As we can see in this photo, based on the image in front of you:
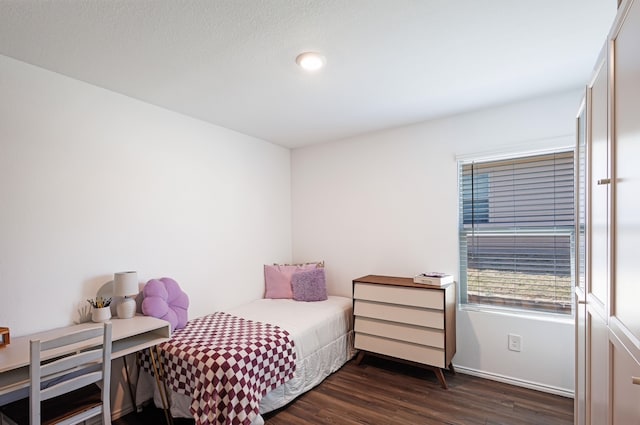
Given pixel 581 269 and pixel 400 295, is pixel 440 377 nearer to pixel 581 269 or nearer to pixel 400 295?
pixel 400 295

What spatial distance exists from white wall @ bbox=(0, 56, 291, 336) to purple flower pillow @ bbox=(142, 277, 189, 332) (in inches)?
7.0

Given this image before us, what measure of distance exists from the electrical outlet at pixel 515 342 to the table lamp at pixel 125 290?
119 inches

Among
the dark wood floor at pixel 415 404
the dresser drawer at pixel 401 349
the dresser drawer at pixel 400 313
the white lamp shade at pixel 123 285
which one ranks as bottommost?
the dark wood floor at pixel 415 404

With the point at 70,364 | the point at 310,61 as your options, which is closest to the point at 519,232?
the point at 310,61

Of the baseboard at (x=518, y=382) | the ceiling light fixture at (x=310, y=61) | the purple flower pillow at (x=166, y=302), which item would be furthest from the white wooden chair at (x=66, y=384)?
the baseboard at (x=518, y=382)

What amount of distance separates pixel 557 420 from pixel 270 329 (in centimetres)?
214

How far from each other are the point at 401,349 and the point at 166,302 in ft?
6.70

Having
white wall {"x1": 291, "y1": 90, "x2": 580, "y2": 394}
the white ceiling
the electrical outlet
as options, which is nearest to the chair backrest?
the white ceiling

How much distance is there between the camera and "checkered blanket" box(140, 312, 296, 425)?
1.97 m

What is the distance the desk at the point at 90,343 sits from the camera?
5.09ft

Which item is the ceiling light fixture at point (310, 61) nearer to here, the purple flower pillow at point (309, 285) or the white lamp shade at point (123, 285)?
the white lamp shade at point (123, 285)

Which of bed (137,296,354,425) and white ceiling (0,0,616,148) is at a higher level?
white ceiling (0,0,616,148)

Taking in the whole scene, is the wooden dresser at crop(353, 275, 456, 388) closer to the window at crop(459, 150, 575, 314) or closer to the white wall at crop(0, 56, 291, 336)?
the window at crop(459, 150, 575, 314)

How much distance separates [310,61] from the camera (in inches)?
79.0
